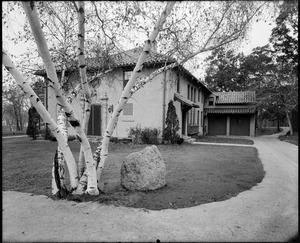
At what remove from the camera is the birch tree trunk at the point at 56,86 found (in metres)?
2.46

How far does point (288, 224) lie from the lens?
9.65 feet

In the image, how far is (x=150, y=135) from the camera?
1307cm

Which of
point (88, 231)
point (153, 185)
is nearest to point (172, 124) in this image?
point (153, 185)

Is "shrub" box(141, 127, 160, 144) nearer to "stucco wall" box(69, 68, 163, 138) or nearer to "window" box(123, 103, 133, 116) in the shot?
"stucco wall" box(69, 68, 163, 138)

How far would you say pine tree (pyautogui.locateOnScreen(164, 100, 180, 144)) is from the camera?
13.2 m

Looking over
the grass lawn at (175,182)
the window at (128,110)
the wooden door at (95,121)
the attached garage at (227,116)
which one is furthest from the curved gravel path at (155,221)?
the attached garage at (227,116)

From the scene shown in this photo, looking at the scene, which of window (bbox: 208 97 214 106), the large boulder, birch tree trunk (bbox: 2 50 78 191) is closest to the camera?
birch tree trunk (bbox: 2 50 78 191)

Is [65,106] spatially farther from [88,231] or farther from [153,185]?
[153,185]

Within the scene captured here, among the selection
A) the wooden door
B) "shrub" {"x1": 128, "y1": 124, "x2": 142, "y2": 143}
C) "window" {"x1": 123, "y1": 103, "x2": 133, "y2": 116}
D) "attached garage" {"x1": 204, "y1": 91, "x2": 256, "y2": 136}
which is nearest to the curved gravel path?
"shrub" {"x1": 128, "y1": 124, "x2": 142, "y2": 143}

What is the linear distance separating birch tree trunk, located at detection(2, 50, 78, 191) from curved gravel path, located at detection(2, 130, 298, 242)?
2.10 ft

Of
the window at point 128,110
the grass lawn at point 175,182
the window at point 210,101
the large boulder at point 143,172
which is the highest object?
the window at point 210,101

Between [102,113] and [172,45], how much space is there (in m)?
10.9

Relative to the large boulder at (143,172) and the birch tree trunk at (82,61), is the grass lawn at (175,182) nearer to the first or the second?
the large boulder at (143,172)

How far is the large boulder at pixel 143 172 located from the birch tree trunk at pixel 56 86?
0.78m
